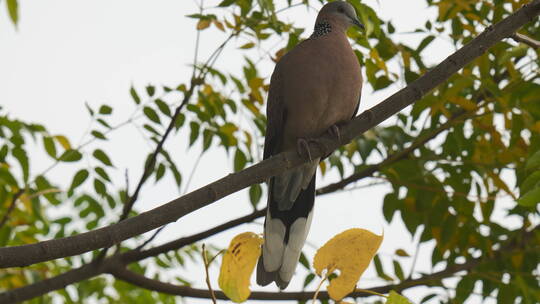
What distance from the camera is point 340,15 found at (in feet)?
11.9

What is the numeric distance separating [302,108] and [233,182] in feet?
3.77

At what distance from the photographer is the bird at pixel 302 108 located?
121 inches

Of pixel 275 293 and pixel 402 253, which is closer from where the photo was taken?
pixel 275 293

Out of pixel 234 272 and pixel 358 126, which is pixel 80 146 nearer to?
pixel 358 126

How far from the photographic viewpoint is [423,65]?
3191mm

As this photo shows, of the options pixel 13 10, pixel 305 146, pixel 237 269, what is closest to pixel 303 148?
pixel 305 146

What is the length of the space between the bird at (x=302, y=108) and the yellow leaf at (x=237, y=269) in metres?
1.62

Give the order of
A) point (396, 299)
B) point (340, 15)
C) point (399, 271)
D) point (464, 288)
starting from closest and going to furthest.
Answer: point (396, 299), point (464, 288), point (399, 271), point (340, 15)

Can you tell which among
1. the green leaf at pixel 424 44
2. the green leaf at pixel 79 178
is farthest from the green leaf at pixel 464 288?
the green leaf at pixel 79 178

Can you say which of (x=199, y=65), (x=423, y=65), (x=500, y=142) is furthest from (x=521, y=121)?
(x=199, y=65)

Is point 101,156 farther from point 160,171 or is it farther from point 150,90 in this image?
point 150,90

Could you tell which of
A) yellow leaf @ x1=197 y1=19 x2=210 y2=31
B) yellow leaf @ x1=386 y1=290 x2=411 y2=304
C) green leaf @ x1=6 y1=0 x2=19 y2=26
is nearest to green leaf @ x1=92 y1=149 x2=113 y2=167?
yellow leaf @ x1=197 y1=19 x2=210 y2=31

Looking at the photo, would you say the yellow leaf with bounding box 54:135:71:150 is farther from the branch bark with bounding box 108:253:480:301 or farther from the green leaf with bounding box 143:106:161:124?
the branch bark with bounding box 108:253:480:301

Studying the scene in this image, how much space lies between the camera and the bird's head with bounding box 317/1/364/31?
356 cm
